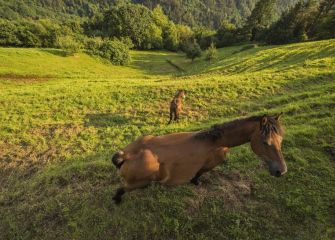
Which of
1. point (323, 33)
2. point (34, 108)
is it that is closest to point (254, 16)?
point (323, 33)

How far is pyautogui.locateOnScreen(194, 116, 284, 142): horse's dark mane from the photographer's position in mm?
5504

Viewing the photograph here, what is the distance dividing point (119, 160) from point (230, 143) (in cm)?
255

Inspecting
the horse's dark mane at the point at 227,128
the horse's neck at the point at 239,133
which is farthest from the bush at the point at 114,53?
the horse's neck at the point at 239,133

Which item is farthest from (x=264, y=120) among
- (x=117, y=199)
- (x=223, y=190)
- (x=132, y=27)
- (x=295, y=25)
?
(x=132, y=27)

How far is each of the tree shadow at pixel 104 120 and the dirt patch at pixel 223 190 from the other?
7843mm

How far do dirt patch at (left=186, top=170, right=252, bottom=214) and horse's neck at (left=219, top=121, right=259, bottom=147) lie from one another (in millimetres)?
1958

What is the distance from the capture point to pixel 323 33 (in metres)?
48.7

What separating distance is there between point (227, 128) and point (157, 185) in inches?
111

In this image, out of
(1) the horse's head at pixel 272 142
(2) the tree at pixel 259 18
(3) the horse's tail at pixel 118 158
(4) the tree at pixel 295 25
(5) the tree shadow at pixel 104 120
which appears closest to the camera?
(1) the horse's head at pixel 272 142

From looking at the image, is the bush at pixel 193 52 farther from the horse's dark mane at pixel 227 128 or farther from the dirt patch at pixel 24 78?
the horse's dark mane at pixel 227 128

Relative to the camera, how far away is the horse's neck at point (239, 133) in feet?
19.4

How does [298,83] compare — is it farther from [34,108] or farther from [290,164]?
[34,108]

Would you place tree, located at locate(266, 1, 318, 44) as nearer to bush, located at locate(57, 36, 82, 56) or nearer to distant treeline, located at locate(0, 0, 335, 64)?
distant treeline, located at locate(0, 0, 335, 64)

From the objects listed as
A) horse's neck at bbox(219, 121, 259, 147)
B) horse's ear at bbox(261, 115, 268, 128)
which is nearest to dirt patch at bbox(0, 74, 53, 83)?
horse's neck at bbox(219, 121, 259, 147)
